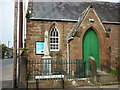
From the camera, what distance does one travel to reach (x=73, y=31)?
45.3 feet

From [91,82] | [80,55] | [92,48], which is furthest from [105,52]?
[91,82]

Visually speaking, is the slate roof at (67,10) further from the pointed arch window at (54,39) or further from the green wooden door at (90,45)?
the green wooden door at (90,45)

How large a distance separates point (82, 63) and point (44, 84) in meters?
2.88

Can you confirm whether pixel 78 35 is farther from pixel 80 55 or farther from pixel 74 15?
pixel 74 15

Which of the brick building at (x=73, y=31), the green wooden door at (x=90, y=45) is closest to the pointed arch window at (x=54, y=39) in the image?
the brick building at (x=73, y=31)

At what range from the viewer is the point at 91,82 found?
9.10 m

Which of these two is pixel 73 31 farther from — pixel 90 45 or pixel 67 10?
pixel 67 10

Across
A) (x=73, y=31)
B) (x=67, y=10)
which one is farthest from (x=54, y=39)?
(x=67, y=10)

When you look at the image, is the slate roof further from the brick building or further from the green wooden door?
the green wooden door

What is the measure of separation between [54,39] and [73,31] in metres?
2.44

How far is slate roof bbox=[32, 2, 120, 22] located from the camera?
A: 15.4 meters

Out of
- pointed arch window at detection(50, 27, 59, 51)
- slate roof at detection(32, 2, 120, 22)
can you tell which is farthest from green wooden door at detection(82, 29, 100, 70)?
pointed arch window at detection(50, 27, 59, 51)

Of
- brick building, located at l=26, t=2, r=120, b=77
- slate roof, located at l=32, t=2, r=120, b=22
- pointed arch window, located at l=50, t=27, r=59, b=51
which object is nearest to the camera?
brick building, located at l=26, t=2, r=120, b=77

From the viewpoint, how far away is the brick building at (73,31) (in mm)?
13062
